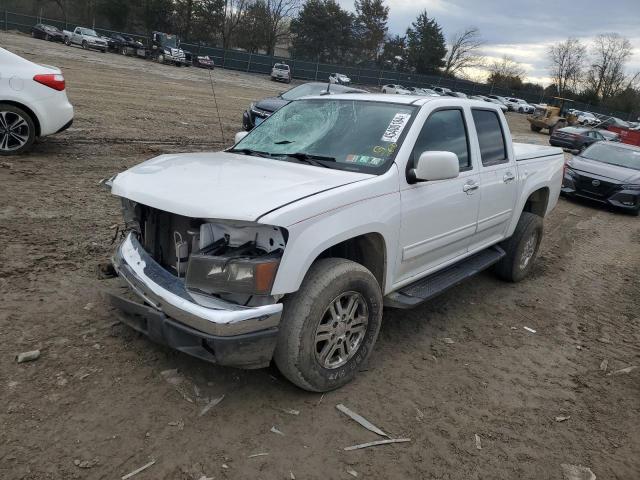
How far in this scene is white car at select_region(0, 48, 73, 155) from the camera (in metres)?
7.30

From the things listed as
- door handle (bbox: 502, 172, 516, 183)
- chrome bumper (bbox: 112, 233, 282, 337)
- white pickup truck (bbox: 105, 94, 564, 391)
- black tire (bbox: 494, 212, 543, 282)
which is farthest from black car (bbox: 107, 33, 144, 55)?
chrome bumper (bbox: 112, 233, 282, 337)

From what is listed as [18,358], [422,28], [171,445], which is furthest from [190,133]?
[422,28]

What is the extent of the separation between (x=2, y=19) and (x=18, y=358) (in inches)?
2209

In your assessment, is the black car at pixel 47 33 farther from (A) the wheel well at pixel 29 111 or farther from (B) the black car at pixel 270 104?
(A) the wheel well at pixel 29 111

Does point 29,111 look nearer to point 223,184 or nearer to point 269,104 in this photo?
point 269,104

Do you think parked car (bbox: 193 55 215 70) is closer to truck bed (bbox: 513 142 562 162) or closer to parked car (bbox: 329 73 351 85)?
truck bed (bbox: 513 142 562 162)

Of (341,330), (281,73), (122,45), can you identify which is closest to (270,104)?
(341,330)

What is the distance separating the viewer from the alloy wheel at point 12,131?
24.6 ft

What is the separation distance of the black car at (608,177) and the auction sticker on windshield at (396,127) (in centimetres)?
971

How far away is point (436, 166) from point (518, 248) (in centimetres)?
259

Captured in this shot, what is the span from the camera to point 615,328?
498 cm

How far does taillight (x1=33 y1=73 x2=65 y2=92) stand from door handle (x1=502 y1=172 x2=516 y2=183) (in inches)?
258

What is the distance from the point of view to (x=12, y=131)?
759 centimetres

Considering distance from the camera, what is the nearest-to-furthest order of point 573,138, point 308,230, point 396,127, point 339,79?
point 308,230 < point 396,127 < point 573,138 < point 339,79
